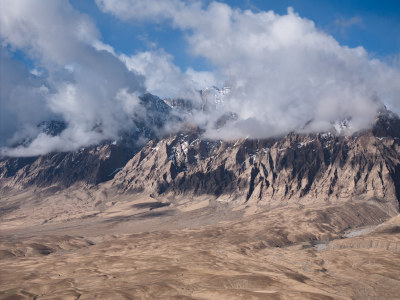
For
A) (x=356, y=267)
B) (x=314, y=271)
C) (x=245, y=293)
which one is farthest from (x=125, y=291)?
(x=356, y=267)

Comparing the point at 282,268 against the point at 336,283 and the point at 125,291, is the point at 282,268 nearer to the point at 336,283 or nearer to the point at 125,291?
the point at 336,283

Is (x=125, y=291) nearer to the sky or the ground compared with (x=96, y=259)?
nearer to the sky

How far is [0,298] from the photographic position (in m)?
109

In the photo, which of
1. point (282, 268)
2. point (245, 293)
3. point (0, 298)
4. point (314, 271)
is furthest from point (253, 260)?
point (0, 298)

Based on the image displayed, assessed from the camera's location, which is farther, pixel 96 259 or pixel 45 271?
pixel 96 259

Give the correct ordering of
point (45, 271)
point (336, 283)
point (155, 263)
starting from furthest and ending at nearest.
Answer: point (155, 263) → point (45, 271) → point (336, 283)

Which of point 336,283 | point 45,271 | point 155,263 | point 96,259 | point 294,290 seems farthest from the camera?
point 96,259

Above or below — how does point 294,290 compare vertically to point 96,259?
above

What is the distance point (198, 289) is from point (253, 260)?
82053 millimetres

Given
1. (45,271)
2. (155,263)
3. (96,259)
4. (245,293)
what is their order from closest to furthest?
(245,293), (45,271), (155,263), (96,259)

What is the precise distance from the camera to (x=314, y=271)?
16500cm

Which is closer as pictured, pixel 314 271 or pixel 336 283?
pixel 336 283

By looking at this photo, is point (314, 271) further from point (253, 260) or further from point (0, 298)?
point (0, 298)

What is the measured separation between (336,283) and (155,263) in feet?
290
